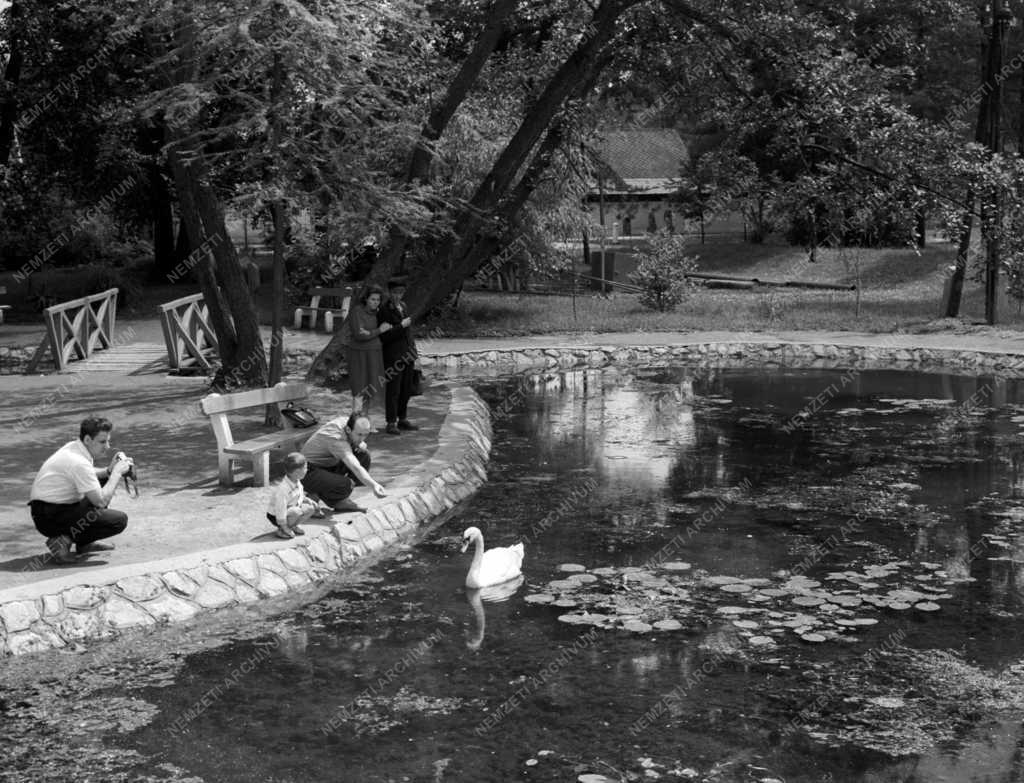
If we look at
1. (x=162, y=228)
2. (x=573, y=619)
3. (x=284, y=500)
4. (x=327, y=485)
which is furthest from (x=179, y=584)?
(x=162, y=228)

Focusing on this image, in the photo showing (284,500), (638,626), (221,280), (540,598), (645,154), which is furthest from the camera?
(645,154)

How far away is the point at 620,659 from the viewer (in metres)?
8.92

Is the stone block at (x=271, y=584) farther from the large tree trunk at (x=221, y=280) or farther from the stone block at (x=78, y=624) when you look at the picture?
the large tree trunk at (x=221, y=280)

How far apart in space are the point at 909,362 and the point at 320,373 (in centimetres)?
1161

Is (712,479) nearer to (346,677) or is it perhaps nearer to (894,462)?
(894,462)

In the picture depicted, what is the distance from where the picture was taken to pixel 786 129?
20.3 m

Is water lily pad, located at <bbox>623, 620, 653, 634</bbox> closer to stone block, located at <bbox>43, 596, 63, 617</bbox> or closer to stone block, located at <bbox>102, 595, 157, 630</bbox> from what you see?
stone block, located at <bbox>102, 595, 157, 630</bbox>

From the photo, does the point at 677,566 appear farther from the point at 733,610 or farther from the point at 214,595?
the point at 214,595

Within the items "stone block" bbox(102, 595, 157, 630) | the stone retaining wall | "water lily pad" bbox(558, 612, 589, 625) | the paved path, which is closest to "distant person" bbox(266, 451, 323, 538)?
the paved path

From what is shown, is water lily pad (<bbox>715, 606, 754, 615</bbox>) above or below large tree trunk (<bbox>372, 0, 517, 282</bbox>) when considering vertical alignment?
below

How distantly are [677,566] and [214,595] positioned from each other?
3891mm

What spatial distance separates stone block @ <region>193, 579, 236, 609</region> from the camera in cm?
995

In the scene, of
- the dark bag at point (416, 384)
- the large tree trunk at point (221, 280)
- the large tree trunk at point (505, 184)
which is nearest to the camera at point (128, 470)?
the dark bag at point (416, 384)

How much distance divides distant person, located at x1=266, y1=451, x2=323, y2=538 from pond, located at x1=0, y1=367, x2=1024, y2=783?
0.65 meters
